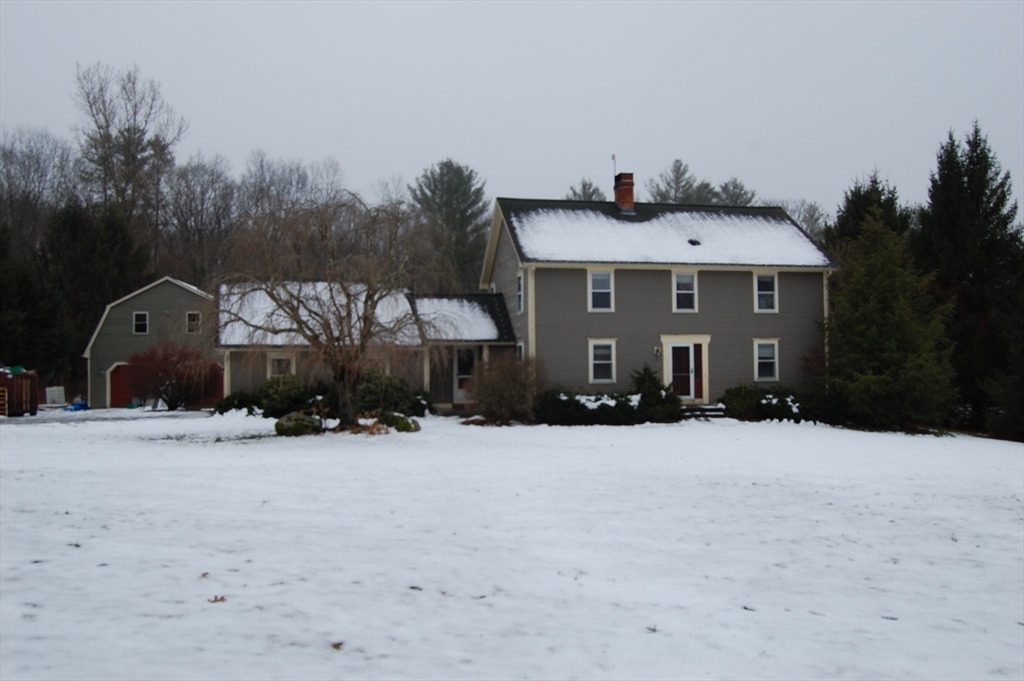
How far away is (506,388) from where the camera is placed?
2411 centimetres

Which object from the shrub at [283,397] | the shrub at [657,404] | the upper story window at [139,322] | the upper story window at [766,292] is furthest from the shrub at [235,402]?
the upper story window at [766,292]

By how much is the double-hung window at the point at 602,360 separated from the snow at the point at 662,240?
2.76 m

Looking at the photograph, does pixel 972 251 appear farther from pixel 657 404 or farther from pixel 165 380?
pixel 165 380

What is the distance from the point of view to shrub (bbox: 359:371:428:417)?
984 inches

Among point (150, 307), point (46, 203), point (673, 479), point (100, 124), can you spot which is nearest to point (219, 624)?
point (673, 479)

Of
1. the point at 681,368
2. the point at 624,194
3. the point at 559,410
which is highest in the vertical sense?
the point at 624,194

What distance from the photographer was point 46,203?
49.2 metres

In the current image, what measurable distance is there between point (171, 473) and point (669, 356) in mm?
19048

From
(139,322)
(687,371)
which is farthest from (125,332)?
(687,371)

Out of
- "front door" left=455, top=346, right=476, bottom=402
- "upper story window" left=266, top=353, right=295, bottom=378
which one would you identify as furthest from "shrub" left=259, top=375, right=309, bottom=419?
"front door" left=455, top=346, right=476, bottom=402

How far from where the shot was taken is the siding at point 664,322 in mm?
27984

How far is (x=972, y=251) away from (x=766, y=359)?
745cm

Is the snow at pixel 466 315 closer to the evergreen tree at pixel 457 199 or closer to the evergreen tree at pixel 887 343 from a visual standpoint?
the evergreen tree at pixel 887 343

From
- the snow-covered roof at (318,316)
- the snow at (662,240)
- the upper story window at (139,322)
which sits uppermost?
the snow at (662,240)
